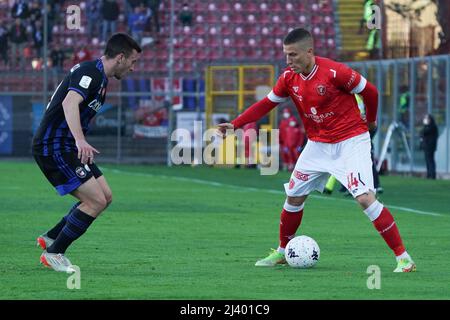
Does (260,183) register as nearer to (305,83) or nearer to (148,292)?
(305,83)

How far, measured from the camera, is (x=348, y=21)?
1735 inches

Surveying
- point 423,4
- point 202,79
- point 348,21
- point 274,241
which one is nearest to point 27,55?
point 202,79

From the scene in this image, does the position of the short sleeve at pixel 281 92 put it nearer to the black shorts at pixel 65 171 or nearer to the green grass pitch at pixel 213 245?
the green grass pitch at pixel 213 245

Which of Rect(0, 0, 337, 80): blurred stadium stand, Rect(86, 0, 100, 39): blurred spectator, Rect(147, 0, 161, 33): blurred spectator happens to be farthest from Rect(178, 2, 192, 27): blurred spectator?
Rect(86, 0, 100, 39): blurred spectator

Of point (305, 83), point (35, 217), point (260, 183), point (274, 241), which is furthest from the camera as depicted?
point (260, 183)

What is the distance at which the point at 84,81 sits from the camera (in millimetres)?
11461

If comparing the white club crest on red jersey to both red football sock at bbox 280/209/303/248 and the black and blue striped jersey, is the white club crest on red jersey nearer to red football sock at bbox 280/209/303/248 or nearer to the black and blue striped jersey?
red football sock at bbox 280/209/303/248

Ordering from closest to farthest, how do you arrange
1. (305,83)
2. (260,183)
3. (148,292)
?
(148,292)
(305,83)
(260,183)

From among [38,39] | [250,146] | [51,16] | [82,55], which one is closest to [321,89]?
[250,146]

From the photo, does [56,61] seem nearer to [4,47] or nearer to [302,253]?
[4,47]

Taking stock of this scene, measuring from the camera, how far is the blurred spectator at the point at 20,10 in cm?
4294

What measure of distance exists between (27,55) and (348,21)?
10.7 metres

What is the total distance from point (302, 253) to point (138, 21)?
31.7 metres

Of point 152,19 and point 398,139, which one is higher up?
point 152,19
